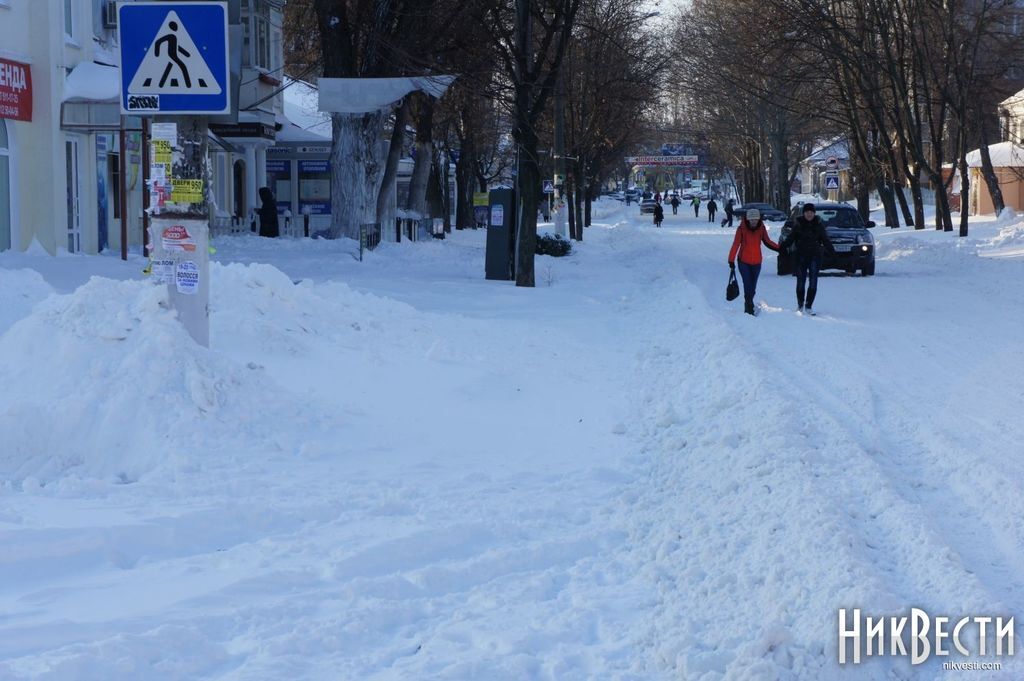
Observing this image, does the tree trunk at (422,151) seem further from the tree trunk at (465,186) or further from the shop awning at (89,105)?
the tree trunk at (465,186)

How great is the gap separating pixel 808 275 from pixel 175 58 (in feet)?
39.1

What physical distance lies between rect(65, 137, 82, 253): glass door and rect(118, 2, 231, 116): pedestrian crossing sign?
18.1 m

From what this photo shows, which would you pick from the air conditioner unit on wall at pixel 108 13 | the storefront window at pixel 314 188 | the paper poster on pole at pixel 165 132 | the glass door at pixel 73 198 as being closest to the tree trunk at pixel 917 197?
the storefront window at pixel 314 188

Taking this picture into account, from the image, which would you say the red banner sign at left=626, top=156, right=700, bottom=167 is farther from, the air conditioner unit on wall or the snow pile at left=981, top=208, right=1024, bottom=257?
the air conditioner unit on wall

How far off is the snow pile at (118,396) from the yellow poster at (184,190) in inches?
25.2

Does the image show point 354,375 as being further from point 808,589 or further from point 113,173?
point 113,173

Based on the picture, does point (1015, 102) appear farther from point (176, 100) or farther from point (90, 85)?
point (176, 100)

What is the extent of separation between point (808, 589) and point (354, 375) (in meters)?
6.09

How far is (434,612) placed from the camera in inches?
229

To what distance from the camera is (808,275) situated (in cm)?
1911

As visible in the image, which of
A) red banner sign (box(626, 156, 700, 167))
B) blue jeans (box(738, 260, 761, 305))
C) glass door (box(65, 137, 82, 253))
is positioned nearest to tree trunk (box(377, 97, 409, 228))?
glass door (box(65, 137, 82, 253))

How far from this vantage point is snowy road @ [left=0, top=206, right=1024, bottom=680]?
17.5ft

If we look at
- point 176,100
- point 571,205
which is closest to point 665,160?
point 571,205

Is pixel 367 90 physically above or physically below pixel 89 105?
above
